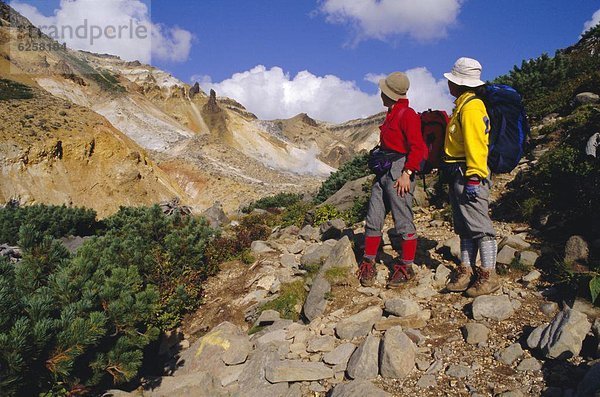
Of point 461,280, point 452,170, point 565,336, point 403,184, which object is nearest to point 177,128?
point 403,184

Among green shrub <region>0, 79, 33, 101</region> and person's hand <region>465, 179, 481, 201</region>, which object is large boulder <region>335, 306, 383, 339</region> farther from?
green shrub <region>0, 79, 33, 101</region>

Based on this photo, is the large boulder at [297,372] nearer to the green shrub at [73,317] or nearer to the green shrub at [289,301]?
the green shrub at [73,317]

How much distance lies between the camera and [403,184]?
4496 millimetres

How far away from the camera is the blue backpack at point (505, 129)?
157 inches

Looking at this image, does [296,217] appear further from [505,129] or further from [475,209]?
[505,129]

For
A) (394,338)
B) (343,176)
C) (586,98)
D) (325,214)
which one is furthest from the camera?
(343,176)

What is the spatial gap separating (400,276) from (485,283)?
38.8 inches

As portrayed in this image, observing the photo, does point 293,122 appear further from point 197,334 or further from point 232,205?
point 197,334

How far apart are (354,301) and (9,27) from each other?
164 ft

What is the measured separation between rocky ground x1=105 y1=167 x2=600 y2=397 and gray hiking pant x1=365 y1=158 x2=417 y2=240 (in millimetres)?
692

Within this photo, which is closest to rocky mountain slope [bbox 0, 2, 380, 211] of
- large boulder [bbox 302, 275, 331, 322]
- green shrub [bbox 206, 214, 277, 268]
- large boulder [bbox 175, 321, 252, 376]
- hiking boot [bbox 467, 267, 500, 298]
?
green shrub [bbox 206, 214, 277, 268]

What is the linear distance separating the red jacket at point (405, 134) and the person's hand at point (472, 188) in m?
0.61

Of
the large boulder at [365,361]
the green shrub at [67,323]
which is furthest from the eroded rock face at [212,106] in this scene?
the large boulder at [365,361]

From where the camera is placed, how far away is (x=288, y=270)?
643 centimetres
